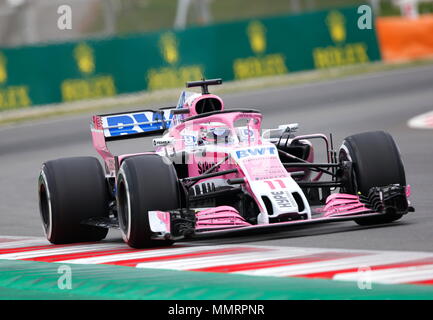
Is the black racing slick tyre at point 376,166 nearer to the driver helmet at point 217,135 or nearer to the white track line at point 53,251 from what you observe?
the driver helmet at point 217,135

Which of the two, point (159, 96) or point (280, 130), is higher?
point (159, 96)

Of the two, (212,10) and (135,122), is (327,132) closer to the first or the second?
(135,122)

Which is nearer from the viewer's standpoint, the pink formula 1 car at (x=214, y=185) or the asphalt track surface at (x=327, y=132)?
the pink formula 1 car at (x=214, y=185)

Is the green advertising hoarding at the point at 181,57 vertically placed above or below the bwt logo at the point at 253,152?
above

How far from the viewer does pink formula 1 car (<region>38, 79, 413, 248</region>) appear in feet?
29.2

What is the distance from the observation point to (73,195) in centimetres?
1013

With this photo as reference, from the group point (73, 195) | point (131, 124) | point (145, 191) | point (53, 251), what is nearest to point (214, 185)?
point (145, 191)

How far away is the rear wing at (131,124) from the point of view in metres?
11.3

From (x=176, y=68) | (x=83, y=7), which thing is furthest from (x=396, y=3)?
(x=176, y=68)

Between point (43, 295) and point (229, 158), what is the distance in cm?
262

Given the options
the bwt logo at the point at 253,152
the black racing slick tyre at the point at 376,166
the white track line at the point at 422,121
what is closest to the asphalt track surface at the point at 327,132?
the white track line at the point at 422,121

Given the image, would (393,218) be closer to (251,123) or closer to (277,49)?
(251,123)

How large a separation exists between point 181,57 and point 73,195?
17925 mm

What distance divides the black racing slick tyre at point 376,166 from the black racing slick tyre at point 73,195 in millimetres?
2345
